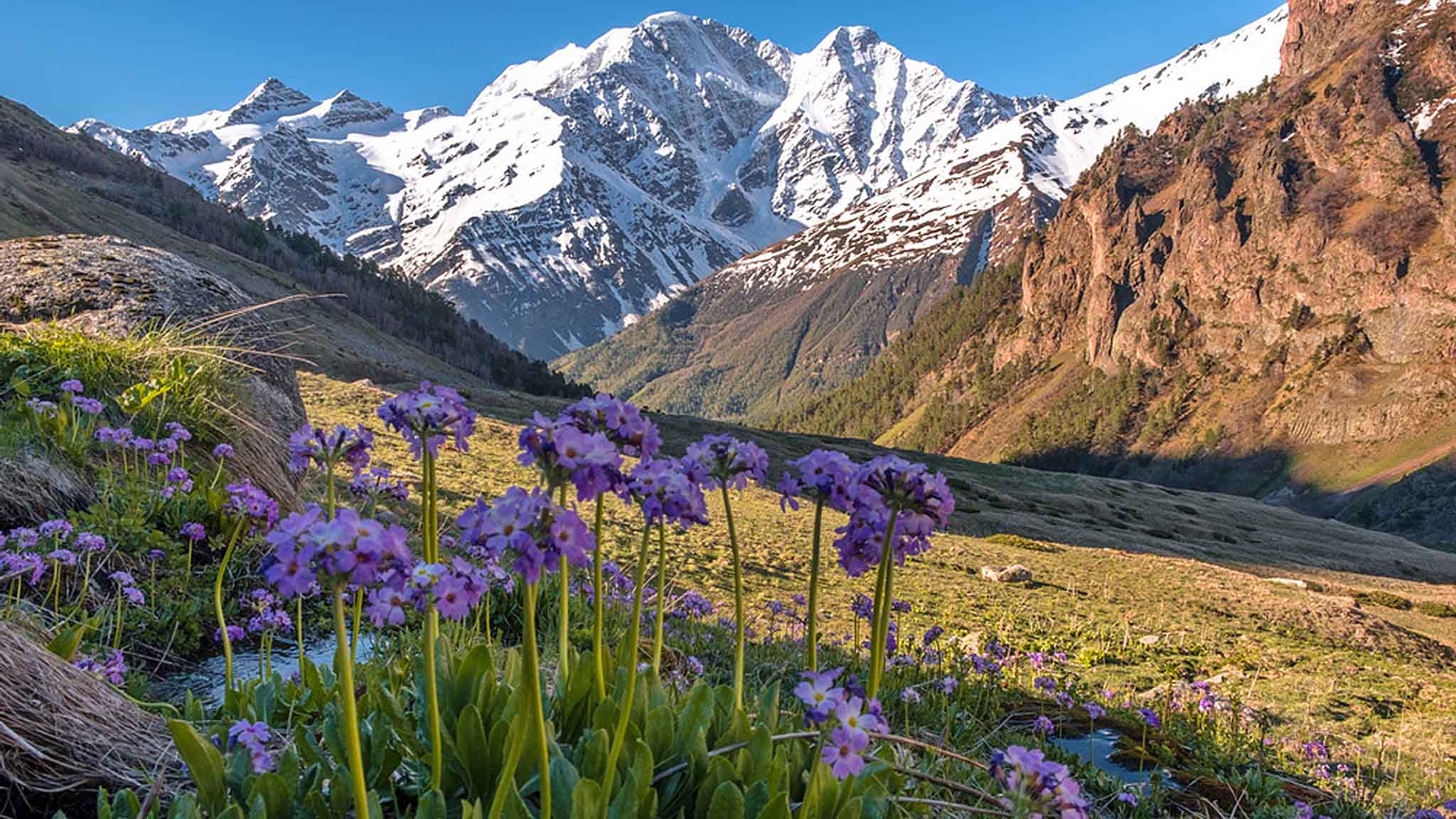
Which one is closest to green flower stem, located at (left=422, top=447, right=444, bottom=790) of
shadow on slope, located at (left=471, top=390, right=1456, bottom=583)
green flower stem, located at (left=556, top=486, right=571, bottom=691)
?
green flower stem, located at (left=556, top=486, right=571, bottom=691)

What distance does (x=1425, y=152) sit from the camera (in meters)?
125

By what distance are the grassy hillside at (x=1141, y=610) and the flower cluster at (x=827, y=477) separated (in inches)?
144

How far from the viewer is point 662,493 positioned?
189cm

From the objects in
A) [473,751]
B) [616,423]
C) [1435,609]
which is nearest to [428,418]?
A: [616,423]

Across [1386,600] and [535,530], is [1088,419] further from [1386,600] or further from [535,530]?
[535,530]

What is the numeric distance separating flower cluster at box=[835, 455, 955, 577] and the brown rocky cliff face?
135m

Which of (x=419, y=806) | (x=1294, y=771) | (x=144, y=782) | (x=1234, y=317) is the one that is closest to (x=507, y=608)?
(x=144, y=782)

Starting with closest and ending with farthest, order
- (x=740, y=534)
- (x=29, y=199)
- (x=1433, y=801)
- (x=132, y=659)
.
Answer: (x=132, y=659)
(x=1433, y=801)
(x=740, y=534)
(x=29, y=199)

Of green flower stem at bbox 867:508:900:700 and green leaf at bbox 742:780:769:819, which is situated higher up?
green flower stem at bbox 867:508:900:700

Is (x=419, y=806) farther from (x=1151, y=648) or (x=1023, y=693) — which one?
(x=1151, y=648)

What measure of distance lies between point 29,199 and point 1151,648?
56.4m

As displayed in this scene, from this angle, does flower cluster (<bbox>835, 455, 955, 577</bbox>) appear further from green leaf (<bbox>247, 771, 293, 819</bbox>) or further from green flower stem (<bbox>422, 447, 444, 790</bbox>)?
green leaf (<bbox>247, 771, 293, 819</bbox>)

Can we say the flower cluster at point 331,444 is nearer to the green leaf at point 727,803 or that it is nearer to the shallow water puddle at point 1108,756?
the green leaf at point 727,803

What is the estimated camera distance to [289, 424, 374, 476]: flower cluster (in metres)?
2.44
